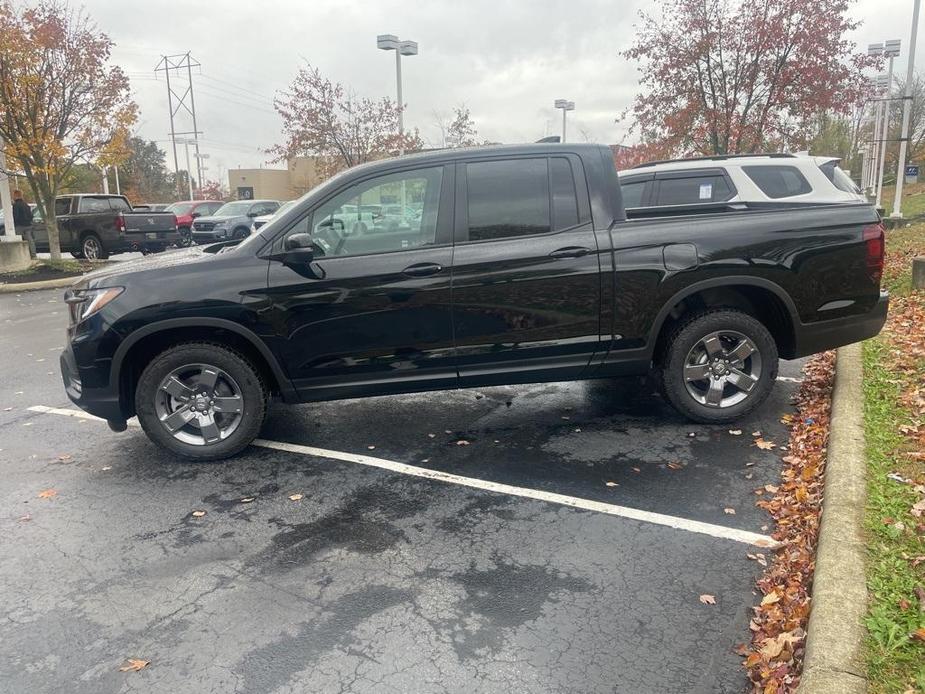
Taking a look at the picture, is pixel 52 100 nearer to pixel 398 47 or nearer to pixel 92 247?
pixel 92 247

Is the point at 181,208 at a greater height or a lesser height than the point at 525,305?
greater

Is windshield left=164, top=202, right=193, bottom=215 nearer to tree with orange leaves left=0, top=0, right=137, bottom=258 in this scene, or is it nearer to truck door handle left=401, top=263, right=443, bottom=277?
tree with orange leaves left=0, top=0, right=137, bottom=258

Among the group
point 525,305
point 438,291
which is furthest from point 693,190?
point 438,291

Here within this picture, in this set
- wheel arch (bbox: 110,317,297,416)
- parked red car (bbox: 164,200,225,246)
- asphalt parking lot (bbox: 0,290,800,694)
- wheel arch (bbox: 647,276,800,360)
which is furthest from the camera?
parked red car (bbox: 164,200,225,246)

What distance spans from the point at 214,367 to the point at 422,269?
1.54 metres

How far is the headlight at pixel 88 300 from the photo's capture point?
4387 millimetres

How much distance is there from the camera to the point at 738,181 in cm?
713

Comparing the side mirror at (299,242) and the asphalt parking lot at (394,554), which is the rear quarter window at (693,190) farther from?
the side mirror at (299,242)

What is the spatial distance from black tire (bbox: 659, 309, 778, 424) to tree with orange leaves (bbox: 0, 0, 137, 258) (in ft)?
52.1

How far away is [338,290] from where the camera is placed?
4395mm

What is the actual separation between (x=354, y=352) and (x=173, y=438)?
1.37 metres

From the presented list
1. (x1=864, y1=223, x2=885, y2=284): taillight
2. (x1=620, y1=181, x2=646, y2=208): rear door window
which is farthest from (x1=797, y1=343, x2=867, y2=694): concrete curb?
(x1=620, y1=181, x2=646, y2=208): rear door window

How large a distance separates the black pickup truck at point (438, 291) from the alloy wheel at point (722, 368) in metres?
0.08

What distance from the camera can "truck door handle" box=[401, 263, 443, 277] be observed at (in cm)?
441
